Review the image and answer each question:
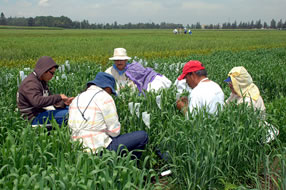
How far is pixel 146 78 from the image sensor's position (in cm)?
461

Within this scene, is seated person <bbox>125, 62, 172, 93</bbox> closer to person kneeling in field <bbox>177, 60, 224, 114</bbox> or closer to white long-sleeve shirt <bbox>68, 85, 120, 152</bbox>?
person kneeling in field <bbox>177, 60, 224, 114</bbox>

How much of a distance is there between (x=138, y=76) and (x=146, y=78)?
199mm

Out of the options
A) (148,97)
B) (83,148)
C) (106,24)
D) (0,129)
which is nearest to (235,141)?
(148,97)

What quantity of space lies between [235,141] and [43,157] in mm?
1816

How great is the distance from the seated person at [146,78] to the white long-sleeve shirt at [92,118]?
1.76 m

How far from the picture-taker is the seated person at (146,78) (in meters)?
4.46

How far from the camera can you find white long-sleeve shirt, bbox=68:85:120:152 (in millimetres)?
2629

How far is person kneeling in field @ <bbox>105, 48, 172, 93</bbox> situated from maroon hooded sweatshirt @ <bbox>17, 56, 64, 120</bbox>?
1120mm

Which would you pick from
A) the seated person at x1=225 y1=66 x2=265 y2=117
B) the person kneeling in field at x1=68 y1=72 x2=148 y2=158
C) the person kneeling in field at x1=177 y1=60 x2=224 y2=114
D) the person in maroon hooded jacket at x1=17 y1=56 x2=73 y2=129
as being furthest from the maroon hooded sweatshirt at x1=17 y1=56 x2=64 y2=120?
the seated person at x1=225 y1=66 x2=265 y2=117

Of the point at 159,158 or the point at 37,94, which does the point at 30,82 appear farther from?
the point at 159,158

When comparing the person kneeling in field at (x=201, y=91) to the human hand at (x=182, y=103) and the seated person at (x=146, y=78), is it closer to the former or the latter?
the human hand at (x=182, y=103)

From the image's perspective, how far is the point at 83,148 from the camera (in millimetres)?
2465

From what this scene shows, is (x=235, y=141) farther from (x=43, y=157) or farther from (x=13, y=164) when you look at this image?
(x=13, y=164)

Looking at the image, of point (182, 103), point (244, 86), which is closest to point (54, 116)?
point (182, 103)
